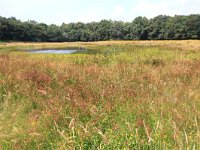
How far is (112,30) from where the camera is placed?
457ft

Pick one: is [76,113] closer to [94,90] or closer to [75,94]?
[75,94]

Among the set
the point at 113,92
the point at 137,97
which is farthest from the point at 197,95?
the point at 113,92

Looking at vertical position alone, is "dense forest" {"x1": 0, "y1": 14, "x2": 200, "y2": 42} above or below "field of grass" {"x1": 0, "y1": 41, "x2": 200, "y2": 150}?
below

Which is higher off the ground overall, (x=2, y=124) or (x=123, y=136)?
(x=123, y=136)

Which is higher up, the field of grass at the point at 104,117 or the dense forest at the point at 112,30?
the field of grass at the point at 104,117

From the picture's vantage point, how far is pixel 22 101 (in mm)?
7719

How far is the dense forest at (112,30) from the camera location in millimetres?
114062

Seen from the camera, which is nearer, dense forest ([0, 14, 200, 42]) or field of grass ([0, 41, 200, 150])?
field of grass ([0, 41, 200, 150])

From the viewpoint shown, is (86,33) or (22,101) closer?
(22,101)

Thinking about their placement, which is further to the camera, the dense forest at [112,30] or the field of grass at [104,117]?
the dense forest at [112,30]

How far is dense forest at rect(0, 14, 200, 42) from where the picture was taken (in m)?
114

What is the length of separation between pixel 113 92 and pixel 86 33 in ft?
449

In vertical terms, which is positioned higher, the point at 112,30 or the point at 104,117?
the point at 104,117

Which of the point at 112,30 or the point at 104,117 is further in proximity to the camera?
the point at 112,30
